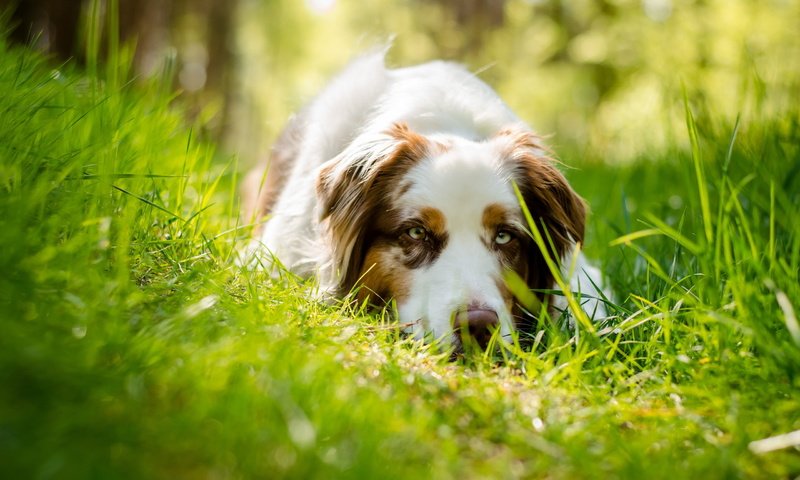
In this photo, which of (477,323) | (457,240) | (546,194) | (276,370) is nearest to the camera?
(276,370)

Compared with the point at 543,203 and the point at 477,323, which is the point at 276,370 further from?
the point at 543,203

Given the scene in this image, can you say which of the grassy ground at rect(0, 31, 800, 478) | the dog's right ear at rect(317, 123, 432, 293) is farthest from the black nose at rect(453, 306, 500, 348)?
the dog's right ear at rect(317, 123, 432, 293)

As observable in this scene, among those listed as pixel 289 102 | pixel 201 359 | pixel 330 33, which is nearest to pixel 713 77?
pixel 289 102

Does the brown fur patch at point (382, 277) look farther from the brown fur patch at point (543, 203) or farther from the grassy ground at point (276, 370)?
the brown fur patch at point (543, 203)

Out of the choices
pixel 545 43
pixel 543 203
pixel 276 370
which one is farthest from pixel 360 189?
pixel 545 43

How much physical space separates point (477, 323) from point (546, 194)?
0.94 metres

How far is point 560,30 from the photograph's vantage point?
17812 millimetres

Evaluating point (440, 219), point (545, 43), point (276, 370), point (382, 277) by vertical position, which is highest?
point (545, 43)

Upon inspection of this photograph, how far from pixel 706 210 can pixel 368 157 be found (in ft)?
4.76

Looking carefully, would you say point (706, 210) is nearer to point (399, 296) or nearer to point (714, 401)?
point (714, 401)

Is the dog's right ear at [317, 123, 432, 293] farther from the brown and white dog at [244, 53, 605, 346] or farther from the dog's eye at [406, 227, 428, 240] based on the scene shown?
the dog's eye at [406, 227, 428, 240]

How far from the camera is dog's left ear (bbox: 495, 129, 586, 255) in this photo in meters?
3.01

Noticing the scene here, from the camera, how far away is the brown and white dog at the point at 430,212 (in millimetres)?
2615

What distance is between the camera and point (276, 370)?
1.67 metres
